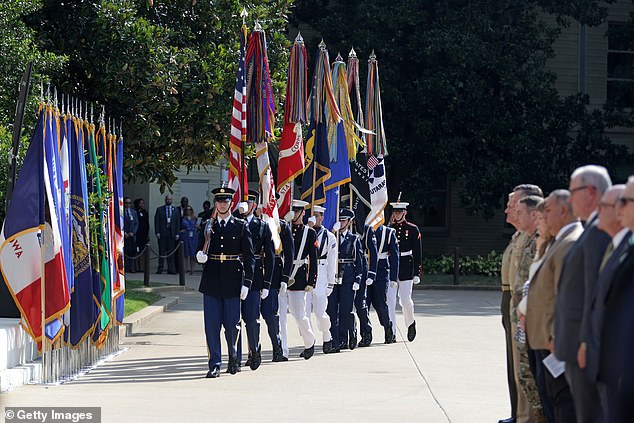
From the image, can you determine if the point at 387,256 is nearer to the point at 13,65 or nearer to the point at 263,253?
the point at 263,253

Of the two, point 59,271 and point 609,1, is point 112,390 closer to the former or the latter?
point 59,271

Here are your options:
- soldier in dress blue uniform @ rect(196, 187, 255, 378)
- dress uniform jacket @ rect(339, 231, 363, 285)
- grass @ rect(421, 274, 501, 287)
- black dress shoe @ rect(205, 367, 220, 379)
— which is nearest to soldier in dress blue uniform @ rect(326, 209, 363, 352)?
dress uniform jacket @ rect(339, 231, 363, 285)

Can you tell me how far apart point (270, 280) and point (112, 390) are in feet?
9.93

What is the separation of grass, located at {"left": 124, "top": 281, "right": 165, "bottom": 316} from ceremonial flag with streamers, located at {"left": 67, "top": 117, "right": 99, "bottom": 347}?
20.1 ft

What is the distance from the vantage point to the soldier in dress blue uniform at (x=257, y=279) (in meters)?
14.0

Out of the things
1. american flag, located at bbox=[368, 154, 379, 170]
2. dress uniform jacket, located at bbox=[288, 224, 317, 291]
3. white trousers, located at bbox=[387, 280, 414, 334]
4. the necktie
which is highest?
american flag, located at bbox=[368, 154, 379, 170]

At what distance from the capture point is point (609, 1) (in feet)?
111

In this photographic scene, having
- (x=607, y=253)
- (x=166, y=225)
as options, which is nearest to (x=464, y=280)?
(x=166, y=225)

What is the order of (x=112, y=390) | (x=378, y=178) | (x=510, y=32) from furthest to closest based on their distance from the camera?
(x=510, y=32) → (x=378, y=178) → (x=112, y=390)

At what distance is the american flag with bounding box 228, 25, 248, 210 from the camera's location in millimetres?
15195

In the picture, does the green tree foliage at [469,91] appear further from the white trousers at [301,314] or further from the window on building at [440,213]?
the white trousers at [301,314]

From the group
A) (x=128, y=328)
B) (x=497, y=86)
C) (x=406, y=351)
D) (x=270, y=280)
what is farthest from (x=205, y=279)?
(x=497, y=86)

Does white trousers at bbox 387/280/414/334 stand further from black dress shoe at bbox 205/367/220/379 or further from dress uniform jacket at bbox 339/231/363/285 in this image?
black dress shoe at bbox 205/367/220/379
